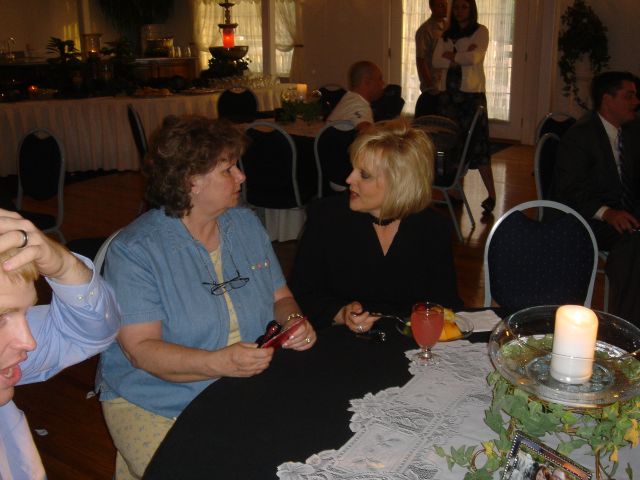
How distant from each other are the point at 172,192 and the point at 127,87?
20.2 ft

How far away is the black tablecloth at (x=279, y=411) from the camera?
1.26 metres

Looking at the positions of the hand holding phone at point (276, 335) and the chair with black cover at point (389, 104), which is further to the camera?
the chair with black cover at point (389, 104)

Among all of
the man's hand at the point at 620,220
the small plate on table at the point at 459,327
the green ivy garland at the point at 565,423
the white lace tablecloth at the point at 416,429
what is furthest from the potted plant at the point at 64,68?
the green ivy garland at the point at 565,423

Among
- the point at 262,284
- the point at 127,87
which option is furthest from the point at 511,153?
the point at 262,284

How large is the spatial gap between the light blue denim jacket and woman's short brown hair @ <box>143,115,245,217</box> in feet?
0.19

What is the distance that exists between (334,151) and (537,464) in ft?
11.7

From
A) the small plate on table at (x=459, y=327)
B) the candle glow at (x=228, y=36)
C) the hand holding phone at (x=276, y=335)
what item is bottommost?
the small plate on table at (x=459, y=327)

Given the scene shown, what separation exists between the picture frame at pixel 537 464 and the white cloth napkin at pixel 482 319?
0.75 metres

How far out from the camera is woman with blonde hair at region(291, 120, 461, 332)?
2.19 meters

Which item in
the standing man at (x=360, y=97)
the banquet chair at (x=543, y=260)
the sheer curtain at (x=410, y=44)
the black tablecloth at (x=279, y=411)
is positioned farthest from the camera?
the sheer curtain at (x=410, y=44)

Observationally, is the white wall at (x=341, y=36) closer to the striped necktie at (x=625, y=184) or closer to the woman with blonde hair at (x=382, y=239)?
the striped necktie at (x=625, y=184)

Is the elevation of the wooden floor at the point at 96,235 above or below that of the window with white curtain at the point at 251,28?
below

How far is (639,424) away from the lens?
106cm

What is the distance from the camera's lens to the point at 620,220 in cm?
327
